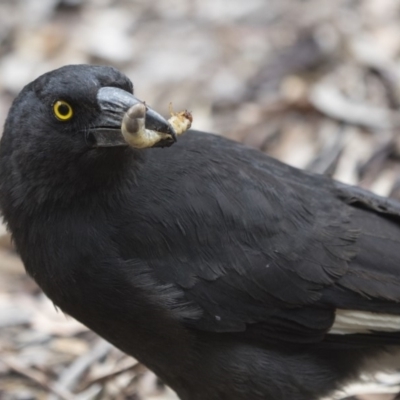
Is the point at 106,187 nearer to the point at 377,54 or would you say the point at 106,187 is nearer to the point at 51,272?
the point at 51,272

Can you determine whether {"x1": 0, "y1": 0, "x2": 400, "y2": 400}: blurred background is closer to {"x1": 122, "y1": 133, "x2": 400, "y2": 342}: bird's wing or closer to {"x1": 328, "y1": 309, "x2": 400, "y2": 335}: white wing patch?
{"x1": 328, "y1": 309, "x2": 400, "y2": 335}: white wing patch

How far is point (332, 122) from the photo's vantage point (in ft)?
21.6

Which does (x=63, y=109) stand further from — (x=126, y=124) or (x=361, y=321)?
(x=361, y=321)

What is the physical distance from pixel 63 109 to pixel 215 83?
323 centimetres

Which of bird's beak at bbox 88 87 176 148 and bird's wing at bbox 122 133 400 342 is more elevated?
bird's beak at bbox 88 87 176 148

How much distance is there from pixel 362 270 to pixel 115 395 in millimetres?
1475

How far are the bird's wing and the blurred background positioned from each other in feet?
2.62

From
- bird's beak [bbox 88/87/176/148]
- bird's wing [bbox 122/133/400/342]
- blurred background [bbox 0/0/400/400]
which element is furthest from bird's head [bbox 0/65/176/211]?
blurred background [bbox 0/0/400/400]

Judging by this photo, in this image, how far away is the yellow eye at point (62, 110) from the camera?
4.05 meters

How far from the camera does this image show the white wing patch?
4.31 m

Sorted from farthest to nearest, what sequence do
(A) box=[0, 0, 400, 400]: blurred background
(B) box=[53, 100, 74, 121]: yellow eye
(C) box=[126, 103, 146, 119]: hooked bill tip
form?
1. (A) box=[0, 0, 400, 400]: blurred background
2. (B) box=[53, 100, 74, 121]: yellow eye
3. (C) box=[126, 103, 146, 119]: hooked bill tip

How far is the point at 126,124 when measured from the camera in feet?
12.5

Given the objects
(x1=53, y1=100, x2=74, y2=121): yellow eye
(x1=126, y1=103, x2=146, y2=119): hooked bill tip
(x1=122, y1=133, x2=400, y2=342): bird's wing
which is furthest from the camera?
(x1=122, y1=133, x2=400, y2=342): bird's wing

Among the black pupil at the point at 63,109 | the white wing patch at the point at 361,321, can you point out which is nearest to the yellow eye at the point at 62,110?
the black pupil at the point at 63,109
